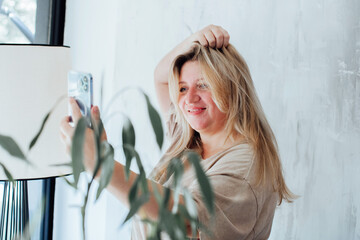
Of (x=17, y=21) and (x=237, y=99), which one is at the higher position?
(x=17, y=21)

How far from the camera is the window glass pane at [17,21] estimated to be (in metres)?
2.10

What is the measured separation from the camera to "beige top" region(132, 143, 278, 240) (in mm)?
1194

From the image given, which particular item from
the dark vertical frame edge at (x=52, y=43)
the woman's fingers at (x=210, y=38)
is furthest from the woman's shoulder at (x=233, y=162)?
the dark vertical frame edge at (x=52, y=43)

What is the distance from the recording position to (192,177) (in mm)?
1419

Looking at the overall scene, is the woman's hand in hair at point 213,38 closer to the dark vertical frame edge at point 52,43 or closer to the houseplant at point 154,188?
the houseplant at point 154,188

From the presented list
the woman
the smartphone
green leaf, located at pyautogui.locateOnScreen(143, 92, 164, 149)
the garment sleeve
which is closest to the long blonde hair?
the woman

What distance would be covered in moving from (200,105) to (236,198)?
38cm

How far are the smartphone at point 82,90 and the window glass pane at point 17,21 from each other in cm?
99

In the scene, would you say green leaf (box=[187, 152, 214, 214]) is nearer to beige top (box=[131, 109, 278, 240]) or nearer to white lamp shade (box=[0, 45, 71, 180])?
beige top (box=[131, 109, 278, 240])

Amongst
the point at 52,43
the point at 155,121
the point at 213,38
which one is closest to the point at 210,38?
the point at 213,38

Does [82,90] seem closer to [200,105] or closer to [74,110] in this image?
[74,110]

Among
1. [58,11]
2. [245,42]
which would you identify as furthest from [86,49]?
[245,42]

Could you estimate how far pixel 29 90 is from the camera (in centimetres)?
134

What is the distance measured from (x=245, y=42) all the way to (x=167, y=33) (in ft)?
1.13
